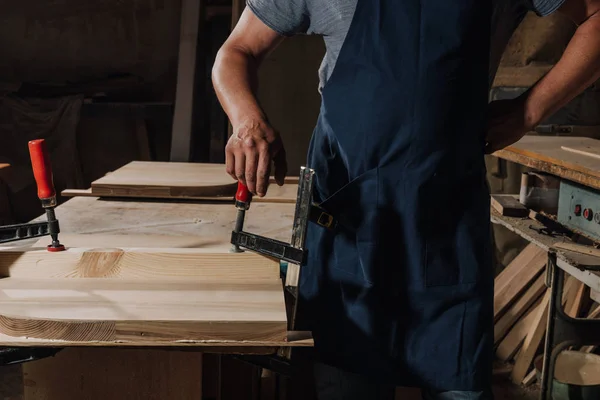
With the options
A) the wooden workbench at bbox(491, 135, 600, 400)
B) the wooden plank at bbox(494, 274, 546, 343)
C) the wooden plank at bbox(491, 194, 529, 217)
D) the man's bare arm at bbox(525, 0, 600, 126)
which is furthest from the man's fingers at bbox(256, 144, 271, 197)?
the wooden plank at bbox(494, 274, 546, 343)

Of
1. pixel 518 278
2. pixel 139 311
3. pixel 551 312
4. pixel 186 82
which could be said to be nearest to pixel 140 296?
pixel 139 311

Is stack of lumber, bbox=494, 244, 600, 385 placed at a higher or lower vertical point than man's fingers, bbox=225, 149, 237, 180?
lower

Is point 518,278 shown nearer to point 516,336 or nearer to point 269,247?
point 516,336

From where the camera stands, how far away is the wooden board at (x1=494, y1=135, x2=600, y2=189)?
1977 millimetres

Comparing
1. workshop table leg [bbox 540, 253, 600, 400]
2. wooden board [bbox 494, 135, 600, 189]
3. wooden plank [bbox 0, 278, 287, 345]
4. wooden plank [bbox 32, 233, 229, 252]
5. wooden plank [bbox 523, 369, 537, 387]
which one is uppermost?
wooden board [bbox 494, 135, 600, 189]

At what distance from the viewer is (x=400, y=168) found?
1212 millimetres

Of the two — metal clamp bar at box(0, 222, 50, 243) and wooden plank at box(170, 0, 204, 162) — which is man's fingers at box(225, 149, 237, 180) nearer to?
metal clamp bar at box(0, 222, 50, 243)

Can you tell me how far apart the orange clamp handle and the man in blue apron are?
0.43 metres

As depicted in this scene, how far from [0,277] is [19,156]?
3483 mm

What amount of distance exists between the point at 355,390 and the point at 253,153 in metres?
0.58

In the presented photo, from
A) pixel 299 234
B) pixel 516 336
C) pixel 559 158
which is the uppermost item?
pixel 559 158

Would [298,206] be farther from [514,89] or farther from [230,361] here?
[514,89]

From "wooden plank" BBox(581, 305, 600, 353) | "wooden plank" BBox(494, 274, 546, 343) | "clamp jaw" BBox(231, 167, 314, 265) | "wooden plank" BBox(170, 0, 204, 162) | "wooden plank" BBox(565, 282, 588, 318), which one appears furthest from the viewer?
"wooden plank" BBox(170, 0, 204, 162)

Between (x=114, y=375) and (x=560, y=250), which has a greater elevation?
(x=560, y=250)
